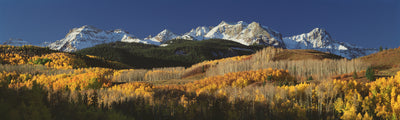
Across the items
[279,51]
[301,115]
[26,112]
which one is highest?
[279,51]

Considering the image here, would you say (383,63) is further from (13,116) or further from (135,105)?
(13,116)

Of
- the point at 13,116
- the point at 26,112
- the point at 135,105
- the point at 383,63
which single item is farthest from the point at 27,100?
the point at 383,63

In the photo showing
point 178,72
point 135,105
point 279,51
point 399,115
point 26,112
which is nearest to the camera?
point 26,112

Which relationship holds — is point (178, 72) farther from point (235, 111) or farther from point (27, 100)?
point (27, 100)

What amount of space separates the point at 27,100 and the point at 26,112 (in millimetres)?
1192

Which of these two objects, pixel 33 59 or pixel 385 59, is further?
pixel 33 59

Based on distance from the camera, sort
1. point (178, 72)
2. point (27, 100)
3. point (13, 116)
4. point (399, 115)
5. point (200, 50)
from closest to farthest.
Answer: point (13, 116) → point (27, 100) → point (399, 115) → point (178, 72) → point (200, 50)

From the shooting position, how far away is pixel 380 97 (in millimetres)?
7145

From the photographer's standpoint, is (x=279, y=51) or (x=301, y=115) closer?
(x=301, y=115)

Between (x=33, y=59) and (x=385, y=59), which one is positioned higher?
(x=33, y=59)

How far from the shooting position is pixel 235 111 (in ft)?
21.4

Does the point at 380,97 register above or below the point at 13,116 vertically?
below

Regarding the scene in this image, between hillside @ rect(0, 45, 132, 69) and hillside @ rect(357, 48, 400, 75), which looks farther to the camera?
hillside @ rect(0, 45, 132, 69)

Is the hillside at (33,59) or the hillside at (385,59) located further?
the hillside at (33,59)
